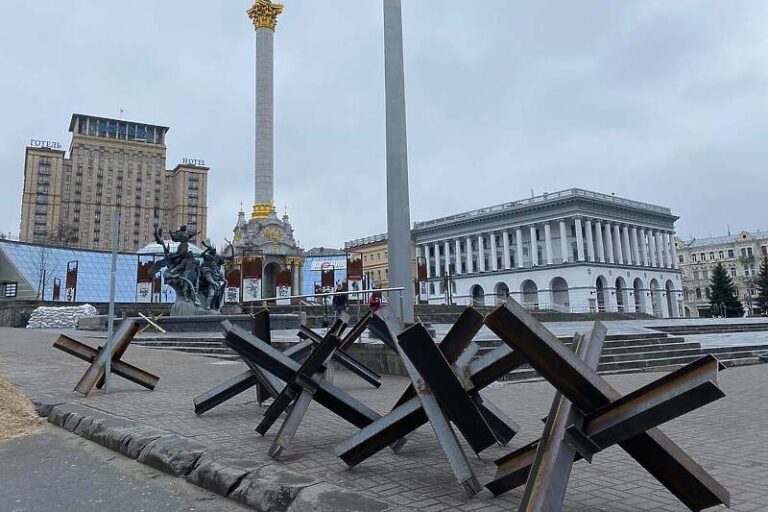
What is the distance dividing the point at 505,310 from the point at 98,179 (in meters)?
140

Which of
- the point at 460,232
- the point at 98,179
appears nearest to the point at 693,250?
the point at 460,232

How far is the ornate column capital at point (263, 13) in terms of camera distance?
5772 centimetres

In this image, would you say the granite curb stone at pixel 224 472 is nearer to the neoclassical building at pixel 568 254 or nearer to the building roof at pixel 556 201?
the neoclassical building at pixel 568 254

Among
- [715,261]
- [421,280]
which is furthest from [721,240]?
[421,280]

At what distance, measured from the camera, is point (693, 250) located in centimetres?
11269

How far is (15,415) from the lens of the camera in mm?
6484

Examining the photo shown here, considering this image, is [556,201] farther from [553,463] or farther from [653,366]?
[553,463]

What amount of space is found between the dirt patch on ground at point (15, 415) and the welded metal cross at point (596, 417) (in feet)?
18.8

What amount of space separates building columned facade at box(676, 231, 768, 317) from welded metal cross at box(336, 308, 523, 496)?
106655 millimetres

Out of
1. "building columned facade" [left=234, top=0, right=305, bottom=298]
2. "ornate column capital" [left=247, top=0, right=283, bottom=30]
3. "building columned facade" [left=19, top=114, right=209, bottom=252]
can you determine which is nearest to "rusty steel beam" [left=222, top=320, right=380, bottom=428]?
"building columned facade" [left=234, top=0, right=305, bottom=298]

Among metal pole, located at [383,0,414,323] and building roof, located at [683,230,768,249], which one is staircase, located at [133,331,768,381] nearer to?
metal pole, located at [383,0,414,323]

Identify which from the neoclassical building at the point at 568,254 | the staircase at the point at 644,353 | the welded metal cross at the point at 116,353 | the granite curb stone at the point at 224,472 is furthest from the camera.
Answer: the neoclassical building at the point at 568,254

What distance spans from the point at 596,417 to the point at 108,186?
139m

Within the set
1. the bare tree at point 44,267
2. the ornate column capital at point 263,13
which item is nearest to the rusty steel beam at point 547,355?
the bare tree at point 44,267
